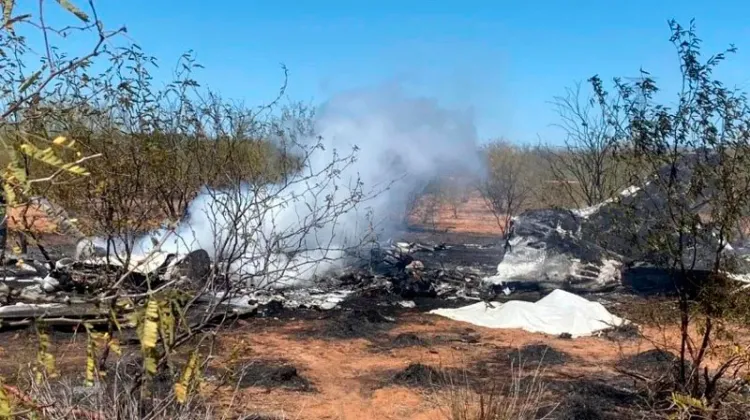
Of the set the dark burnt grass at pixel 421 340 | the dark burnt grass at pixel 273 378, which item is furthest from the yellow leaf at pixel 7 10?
the dark burnt grass at pixel 421 340

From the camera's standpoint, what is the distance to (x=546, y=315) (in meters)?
12.4

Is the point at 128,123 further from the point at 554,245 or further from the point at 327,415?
the point at 554,245

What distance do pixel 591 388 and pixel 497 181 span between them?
22.1 m

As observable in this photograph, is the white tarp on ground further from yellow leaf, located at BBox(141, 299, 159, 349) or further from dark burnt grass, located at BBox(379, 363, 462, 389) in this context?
yellow leaf, located at BBox(141, 299, 159, 349)

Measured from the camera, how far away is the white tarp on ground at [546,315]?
1196 cm

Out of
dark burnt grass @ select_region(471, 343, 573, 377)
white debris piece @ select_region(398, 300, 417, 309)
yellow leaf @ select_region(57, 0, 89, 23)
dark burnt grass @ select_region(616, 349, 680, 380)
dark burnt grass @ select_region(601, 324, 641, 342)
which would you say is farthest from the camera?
white debris piece @ select_region(398, 300, 417, 309)

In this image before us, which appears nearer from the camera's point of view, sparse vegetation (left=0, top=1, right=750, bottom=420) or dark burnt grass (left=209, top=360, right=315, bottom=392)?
sparse vegetation (left=0, top=1, right=750, bottom=420)

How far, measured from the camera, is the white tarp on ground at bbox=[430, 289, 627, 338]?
1196 cm

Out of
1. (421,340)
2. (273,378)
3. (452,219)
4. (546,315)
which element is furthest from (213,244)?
(452,219)

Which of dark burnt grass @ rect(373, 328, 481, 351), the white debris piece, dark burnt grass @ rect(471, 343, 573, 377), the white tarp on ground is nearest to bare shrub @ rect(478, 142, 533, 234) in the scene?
the white debris piece

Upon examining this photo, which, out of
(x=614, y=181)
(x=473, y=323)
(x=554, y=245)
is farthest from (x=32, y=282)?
(x=614, y=181)

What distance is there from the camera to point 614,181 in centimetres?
1836

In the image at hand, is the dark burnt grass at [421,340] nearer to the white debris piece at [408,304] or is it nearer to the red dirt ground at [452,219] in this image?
the white debris piece at [408,304]

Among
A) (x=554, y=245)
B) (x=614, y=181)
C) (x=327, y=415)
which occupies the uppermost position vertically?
(x=614, y=181)
